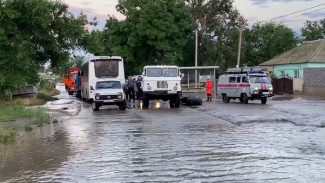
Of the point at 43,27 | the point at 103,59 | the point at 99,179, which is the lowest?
the point at 99,179

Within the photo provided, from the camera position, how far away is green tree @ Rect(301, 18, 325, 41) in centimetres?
8581

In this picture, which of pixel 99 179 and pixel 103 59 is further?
pixel 103 59

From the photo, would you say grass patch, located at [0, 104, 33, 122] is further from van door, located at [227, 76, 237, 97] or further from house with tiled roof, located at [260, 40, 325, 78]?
house with tiled roof, located at [260, 40, 325, 78]

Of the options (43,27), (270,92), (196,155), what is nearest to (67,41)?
(43,27)

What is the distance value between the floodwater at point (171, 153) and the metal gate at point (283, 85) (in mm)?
28093

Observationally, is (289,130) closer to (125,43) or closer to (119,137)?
(119,137)

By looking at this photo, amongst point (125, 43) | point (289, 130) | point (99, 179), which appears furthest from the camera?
point (125, 43)

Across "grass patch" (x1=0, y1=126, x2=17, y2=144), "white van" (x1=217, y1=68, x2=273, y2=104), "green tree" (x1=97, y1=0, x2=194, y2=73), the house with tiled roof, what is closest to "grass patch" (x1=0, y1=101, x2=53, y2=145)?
"grass patch" (x1=0, y1=126, x2=17, y2=144)

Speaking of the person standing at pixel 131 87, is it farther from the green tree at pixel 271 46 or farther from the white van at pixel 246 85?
the green tree at pixel 271 46

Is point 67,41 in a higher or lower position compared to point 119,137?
higher

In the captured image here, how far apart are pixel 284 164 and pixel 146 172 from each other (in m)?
2.92

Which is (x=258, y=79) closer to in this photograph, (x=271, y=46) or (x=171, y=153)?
(x=171, y=153)

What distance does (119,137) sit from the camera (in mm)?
15062

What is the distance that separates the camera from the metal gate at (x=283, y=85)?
152 feet
